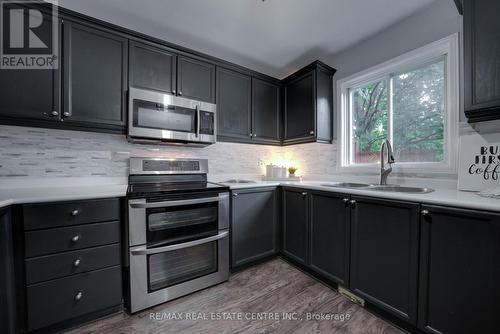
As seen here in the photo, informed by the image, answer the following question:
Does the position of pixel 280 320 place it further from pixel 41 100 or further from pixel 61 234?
pixel 41 100

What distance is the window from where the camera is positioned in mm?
1583

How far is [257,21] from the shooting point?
1.80m

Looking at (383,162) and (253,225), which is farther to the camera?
(253,225)

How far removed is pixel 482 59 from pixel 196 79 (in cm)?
217

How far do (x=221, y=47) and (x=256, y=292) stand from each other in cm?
249

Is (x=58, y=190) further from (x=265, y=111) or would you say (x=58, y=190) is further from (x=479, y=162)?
(x=479, y=162)

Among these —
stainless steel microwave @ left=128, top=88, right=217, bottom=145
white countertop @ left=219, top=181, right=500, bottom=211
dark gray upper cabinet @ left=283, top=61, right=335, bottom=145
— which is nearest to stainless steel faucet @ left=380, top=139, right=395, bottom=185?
white countertop @ left=219, top=181, right=500, bottom=211

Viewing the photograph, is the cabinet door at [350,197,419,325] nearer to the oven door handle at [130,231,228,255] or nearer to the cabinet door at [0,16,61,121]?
the oven door handle at [130,231,228,255]

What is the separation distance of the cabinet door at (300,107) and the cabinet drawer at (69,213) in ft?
6.59

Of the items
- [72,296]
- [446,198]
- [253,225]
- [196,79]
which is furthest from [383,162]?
[72,296]

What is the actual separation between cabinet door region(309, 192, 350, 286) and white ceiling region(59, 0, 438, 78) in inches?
62.4

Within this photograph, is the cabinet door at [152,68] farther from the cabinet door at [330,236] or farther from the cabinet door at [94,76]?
the cabinet door at [330,236]

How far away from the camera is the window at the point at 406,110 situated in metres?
1.58

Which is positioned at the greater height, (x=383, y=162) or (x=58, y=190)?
(x=383, y=162)
